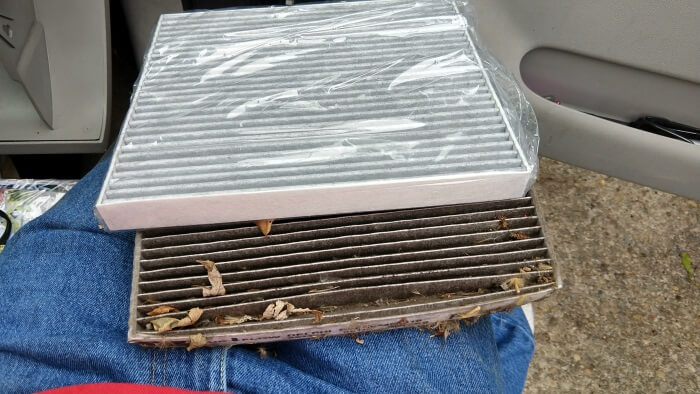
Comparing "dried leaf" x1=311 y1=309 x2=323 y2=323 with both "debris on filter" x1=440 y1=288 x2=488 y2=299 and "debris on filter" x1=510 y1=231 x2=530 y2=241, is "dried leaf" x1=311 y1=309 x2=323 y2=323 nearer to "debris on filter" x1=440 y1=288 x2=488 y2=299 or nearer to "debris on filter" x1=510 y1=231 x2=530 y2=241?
"debris on filter" x1=440 y1=288 x2=488 y2=299

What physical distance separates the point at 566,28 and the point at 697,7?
0.25 m

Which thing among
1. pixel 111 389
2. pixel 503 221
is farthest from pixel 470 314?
pixel 111 389

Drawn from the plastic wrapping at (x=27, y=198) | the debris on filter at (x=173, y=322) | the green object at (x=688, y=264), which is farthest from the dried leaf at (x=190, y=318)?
the green object at (x=688, y=264)

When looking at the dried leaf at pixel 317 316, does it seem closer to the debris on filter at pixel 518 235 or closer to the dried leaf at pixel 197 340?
the dried leaf at pixel 197 340

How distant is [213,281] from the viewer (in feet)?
2.31

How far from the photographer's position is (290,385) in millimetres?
770

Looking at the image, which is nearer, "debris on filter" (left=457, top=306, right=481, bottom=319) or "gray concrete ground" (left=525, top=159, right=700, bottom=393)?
"debris on filter" (left=457, top=306, right=481, bottom=319)

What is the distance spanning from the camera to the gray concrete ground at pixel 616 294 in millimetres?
1442

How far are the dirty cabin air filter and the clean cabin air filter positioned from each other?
0.04 metres

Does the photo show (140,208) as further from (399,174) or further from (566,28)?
(566,28)

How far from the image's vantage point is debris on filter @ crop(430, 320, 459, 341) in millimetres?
794

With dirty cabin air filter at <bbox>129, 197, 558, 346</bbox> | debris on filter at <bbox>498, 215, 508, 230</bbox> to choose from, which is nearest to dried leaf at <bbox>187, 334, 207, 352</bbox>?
dirty cabin air filter at <bbox>129, 197, 558, 346</bbox>

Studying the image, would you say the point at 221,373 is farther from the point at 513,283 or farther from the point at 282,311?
the point at 513,283

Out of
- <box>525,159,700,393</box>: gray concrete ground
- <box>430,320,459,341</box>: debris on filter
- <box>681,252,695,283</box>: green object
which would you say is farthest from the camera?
<box>681,252,695,283</box>: green object
